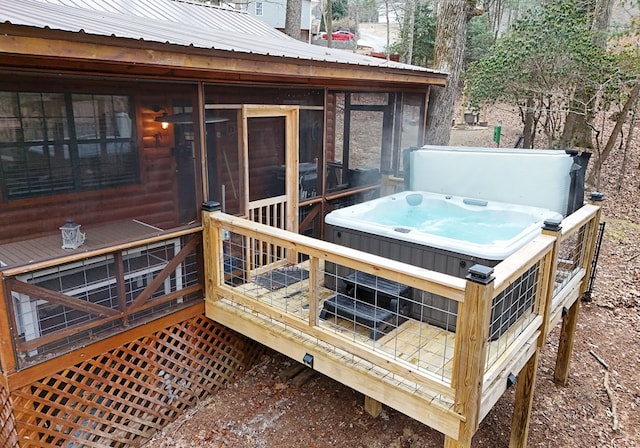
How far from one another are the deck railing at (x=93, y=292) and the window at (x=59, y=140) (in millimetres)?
1300

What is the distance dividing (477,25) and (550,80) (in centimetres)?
1036

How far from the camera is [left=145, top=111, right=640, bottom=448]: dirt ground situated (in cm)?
402

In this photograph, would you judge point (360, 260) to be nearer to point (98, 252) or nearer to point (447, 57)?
point (98, 252)

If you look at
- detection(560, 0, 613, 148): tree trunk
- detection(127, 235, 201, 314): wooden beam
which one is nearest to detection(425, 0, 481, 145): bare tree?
detection(560, 0, 613, 148): tree trunk

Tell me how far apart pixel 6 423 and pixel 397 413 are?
10.4 ft

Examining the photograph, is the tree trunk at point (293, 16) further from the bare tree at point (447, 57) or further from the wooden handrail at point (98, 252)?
the wooden handrail at point (98, 252)

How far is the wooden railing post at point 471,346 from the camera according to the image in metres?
2.62

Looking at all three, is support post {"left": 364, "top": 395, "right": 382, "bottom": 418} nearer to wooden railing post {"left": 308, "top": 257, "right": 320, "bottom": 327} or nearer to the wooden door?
wooden railing post {"left": 308, "top": 257, "right": 320, "bottom": 327}

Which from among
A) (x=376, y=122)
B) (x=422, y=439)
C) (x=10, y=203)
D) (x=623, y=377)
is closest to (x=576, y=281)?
(x=623, y=377)

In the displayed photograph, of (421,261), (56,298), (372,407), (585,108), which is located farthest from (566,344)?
(585,108)

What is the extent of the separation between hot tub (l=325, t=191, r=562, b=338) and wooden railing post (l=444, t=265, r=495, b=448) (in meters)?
0.28

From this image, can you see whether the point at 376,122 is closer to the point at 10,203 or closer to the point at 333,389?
the point at 333,389

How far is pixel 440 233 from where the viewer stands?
221 inches

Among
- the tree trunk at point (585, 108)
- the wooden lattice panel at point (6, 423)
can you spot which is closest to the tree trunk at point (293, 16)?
the tree trunk at point (585, 108)
